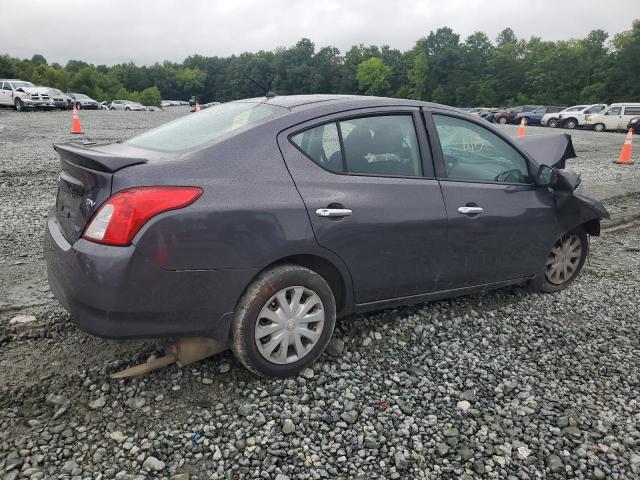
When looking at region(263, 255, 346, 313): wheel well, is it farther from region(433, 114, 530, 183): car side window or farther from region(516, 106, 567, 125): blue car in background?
region(516, 106, 567, 125): blue car in background

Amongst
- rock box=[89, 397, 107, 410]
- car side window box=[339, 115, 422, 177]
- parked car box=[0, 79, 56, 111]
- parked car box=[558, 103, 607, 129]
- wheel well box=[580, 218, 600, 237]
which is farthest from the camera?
parked car box=[558, 103, 607, 129]

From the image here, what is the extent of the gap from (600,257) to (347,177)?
387 cm

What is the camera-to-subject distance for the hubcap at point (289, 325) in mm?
2834

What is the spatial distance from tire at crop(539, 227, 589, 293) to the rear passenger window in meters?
1.76

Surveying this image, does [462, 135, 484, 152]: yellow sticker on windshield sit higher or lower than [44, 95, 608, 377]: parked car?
higher

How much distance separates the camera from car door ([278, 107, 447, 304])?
9.59 feet

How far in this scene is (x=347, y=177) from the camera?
10.00 feet

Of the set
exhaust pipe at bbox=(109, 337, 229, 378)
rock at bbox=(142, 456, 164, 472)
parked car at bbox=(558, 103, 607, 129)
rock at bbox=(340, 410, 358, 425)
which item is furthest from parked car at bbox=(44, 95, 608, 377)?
parked car at bbox=(558, 103, 607, 129)

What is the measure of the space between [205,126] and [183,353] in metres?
1.43

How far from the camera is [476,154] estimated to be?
376 cm

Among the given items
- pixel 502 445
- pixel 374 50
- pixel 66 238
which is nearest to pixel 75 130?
pixel 66 238

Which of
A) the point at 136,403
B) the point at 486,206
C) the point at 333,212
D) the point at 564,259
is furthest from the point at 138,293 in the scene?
the point at 564,259

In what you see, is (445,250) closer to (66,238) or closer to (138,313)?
(138,313)

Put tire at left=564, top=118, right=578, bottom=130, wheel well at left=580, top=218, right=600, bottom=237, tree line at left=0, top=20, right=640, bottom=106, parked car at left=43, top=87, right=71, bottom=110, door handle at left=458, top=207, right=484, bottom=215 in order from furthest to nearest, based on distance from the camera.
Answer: tree line at left=0, top=20, right=640, bottom=106, tire at left=564, top=118, right=578, bottom=130, parked car at left=43, top=87, right=71, bottom=110, wheel well at left=580, top=218, right=600, bottom=237, door handle at left=458, top=207, right=484, bottom=215
